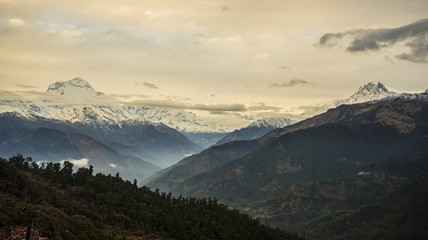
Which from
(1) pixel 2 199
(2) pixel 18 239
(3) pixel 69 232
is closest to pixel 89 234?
(3) pixel 69 232

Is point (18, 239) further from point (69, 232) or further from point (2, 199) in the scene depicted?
point (2, 199)

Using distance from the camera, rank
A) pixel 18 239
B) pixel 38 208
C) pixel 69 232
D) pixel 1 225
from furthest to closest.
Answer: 1. pixel 38 208
2. pixel 69 232
3. pixel 1 225
4. pixel 18 239

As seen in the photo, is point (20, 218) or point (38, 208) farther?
point (38, 208)

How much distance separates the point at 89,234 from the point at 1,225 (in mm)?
45154

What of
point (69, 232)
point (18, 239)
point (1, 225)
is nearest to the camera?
point (18, 239)

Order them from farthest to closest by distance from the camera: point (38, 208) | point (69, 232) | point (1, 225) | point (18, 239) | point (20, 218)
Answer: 1. point (38, 208)
2. point (69, 232)
3. point (20, 218)
4. point (1, 225)
5. point (18, 239)

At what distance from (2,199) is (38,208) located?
1746 cm

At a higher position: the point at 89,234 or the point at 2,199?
the point at 2,199

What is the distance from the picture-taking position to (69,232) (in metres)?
183

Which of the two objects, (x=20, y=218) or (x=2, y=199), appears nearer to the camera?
(x=20, y=218)

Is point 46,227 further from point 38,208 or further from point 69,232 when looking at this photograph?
point 38,208

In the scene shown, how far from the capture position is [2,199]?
616 feet

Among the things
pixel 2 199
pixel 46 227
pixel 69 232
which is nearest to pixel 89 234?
pixel 69 232

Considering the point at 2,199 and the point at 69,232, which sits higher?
the point at 2,199
